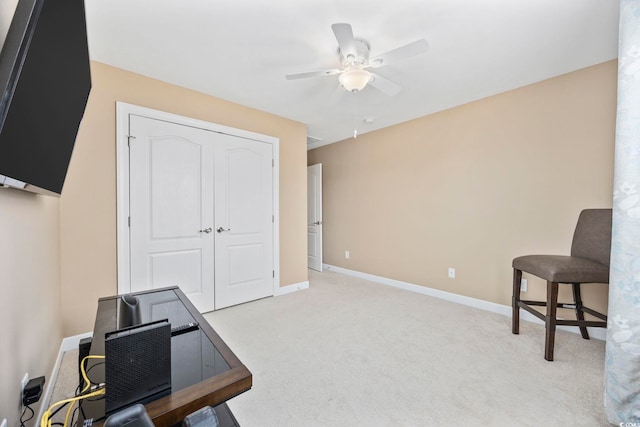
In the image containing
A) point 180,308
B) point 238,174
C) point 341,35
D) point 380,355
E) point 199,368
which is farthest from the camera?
point 238,174

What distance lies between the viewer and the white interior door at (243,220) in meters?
3.06

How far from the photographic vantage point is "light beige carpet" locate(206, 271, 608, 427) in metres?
1.50

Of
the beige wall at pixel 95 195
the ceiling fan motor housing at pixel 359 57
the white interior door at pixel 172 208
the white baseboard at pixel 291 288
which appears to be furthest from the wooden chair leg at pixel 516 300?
the beige wall at pixel 95 195

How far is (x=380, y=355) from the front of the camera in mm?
2102

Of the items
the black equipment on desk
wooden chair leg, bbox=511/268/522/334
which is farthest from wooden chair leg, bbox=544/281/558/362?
the black equipment on desk

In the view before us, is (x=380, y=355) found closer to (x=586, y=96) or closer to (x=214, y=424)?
(x=214, y=424)

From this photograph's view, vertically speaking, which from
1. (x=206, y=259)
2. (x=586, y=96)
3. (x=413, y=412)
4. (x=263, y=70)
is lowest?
(x=413, y=412)

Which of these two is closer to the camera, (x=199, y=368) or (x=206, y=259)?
(x=199, y=368)

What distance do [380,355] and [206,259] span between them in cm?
199

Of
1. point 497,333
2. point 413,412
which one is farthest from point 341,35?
point 497,333

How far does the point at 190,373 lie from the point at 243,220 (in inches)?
94.8

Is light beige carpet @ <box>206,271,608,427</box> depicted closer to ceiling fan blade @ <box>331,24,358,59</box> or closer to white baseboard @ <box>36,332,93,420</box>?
white baseboard @ <box>36,332,93,420</box>

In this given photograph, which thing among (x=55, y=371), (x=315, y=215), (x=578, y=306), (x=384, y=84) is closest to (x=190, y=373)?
(x=55, y=371)

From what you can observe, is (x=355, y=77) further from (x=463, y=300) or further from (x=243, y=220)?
(x=463, y=300)
